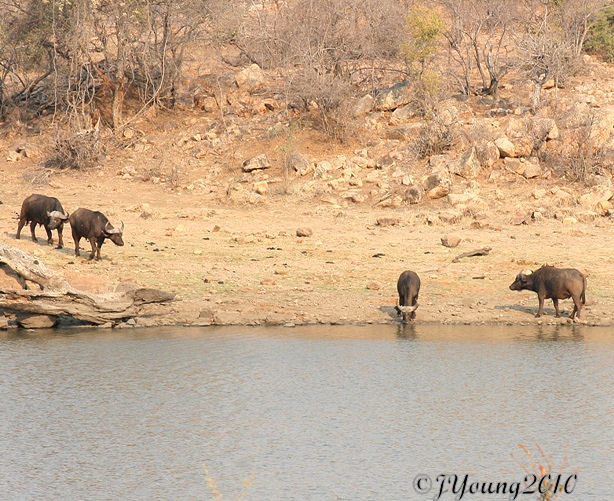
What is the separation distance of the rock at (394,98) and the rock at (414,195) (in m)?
5.58

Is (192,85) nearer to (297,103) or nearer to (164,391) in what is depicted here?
(297,103)

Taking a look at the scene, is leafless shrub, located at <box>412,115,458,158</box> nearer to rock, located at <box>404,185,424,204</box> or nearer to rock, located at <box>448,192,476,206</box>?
rock, located at <box>404,185,424,204</box>

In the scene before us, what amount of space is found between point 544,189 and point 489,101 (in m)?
6.30

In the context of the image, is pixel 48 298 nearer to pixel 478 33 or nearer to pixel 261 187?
pixel 261 187

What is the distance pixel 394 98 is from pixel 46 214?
13.2m

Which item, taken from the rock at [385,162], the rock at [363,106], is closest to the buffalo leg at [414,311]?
the rock at [385,162]

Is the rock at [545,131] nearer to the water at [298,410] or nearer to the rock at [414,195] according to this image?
the rock at [414,195]


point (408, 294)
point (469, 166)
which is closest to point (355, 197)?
point (469, 166)

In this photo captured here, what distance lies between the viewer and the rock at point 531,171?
24578 mm

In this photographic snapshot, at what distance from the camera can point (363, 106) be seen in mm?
28906

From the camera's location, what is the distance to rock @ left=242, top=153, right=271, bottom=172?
2694 cm

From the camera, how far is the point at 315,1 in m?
32.1

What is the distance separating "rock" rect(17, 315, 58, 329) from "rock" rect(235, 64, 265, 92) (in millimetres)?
18766

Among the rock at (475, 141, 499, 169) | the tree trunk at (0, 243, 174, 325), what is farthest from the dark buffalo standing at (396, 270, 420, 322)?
the rock at (475, 141, 499, 169)
